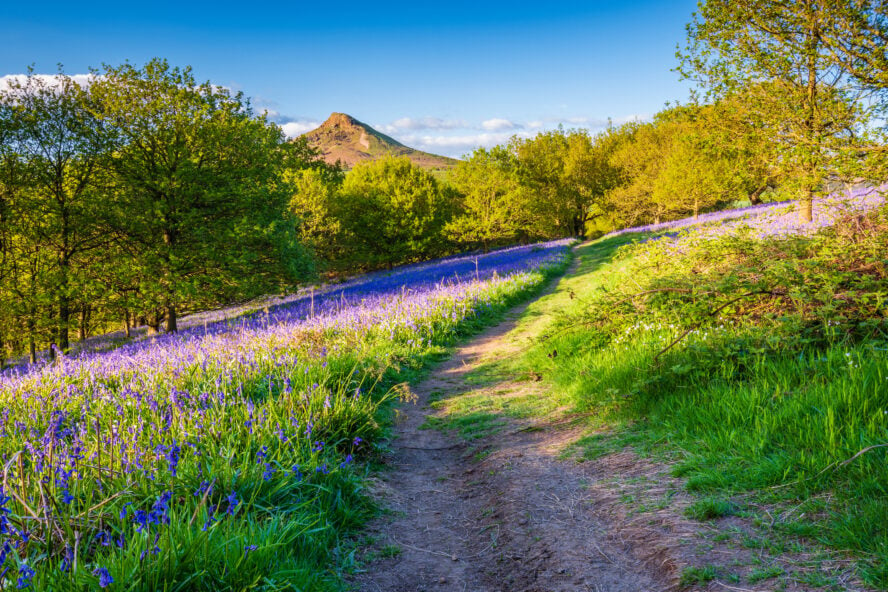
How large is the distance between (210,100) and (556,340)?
1640 centimetres

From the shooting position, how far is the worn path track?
2.64 meters

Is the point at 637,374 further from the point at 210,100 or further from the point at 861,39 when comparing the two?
the point at 210,100

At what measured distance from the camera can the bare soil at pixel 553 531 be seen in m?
2.34

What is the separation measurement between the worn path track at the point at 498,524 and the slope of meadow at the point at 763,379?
46 centimetres

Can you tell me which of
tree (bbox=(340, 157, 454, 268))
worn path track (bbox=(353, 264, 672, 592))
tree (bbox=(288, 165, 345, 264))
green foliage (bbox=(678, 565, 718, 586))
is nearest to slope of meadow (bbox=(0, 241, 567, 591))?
worn path track (bbox=(353, 264, 672, 592))

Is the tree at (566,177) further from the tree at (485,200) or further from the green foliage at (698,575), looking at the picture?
the green foliage at (698,575)

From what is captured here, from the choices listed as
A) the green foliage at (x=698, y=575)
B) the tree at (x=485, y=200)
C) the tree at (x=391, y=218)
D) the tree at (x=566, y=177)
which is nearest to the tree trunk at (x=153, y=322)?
the green foliage at (x=698, y=575)

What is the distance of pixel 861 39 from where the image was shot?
764 centimetres

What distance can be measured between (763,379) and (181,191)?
1753 cm

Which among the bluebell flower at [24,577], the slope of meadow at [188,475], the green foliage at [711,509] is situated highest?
the bluebell flower at [24,577]

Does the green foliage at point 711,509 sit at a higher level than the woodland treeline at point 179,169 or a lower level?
lower

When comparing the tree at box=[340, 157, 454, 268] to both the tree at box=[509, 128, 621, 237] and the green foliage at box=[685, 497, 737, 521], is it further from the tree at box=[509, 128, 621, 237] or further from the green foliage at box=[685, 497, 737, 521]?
the green foliage at box=[685, 497, 737, 521]

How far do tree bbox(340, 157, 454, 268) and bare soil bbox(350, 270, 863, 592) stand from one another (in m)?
37.5

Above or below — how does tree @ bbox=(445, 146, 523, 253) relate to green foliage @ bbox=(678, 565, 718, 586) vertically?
above
